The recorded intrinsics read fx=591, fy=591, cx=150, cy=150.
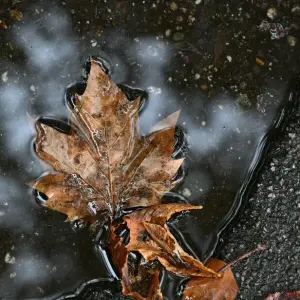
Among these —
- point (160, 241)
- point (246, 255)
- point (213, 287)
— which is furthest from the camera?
point (246, 255)

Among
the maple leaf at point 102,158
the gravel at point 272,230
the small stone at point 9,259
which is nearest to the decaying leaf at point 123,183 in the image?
the maple leaf at point 102,158

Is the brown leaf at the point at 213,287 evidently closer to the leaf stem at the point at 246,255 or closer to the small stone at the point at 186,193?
the leaf stem at the point at 246,255

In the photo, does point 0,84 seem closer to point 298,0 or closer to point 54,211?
point 54,211

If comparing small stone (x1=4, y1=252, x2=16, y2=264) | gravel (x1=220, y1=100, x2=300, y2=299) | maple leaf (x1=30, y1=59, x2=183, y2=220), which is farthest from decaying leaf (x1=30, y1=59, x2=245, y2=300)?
small stone (x1=4, y1=252, x2=16, y2=264)

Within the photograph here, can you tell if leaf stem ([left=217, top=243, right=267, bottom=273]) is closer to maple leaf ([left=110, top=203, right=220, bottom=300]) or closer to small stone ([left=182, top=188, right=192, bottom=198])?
maple leaf ([left=110, top=203, right=220, bottom=300])

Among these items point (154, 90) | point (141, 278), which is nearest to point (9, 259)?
point (141, 278)

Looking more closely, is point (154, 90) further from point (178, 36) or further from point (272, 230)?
point (272, 230)
